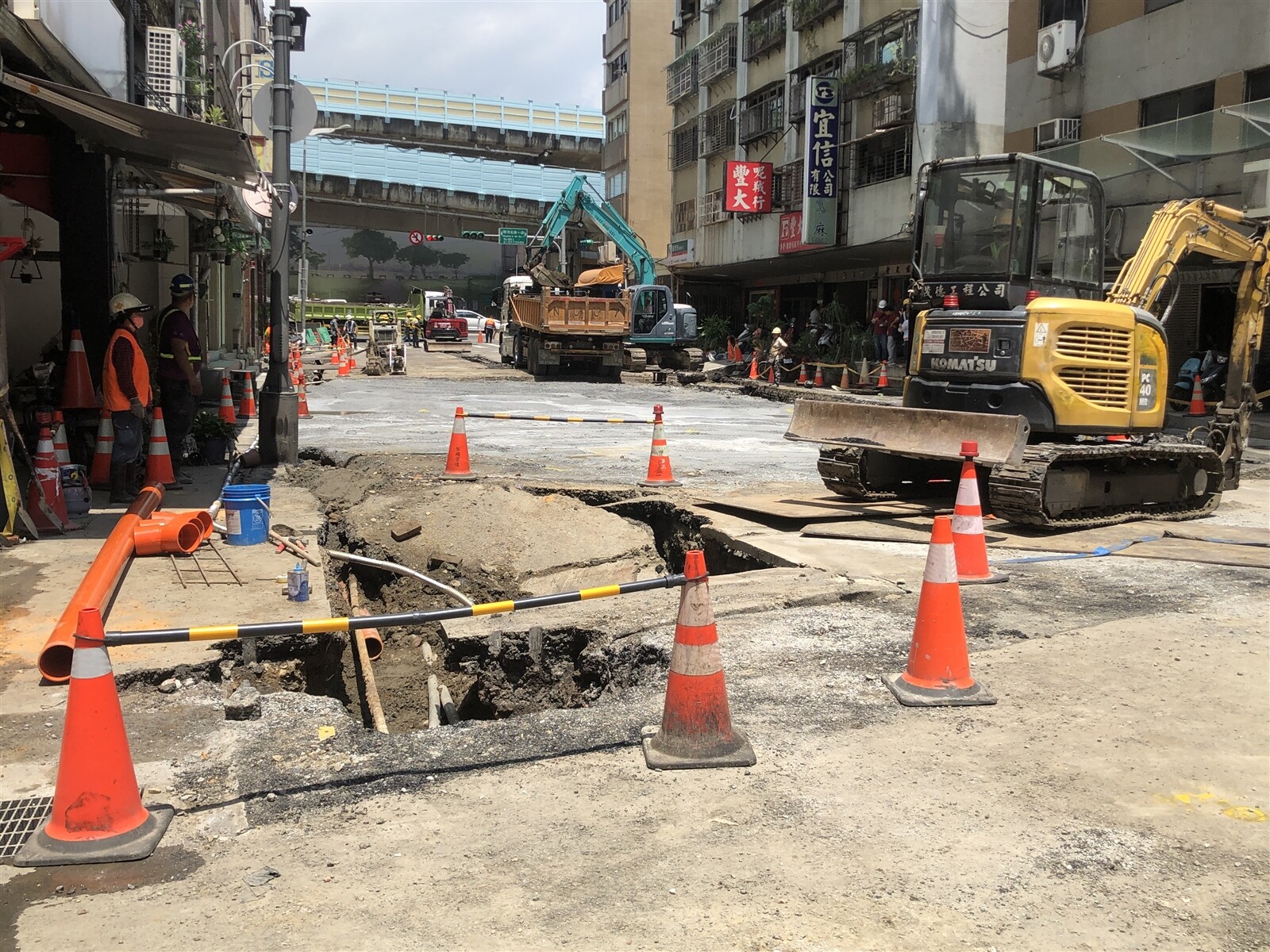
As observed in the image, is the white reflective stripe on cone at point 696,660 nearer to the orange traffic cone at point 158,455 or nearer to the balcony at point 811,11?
the orange traffic cone at point 158,455

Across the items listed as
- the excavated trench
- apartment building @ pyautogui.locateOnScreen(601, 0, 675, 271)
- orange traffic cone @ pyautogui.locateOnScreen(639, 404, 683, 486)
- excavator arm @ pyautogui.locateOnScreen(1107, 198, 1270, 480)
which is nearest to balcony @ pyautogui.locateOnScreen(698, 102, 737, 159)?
A: apartment building @ pyautogui.locateOnScreen(601, 0, 675, 271)

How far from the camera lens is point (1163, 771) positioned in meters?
4.14

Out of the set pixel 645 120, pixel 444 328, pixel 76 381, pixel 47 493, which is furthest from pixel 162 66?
pixel 645 120

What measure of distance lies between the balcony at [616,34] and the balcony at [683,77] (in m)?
15.0

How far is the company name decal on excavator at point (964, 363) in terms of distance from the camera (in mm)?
9172

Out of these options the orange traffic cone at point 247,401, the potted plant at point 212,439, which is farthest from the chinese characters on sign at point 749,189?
the potted plant at point 212,439

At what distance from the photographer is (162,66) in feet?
48.5

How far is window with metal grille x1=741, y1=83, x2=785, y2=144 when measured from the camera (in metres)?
37.6

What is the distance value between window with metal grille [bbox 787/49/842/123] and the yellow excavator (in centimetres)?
2573

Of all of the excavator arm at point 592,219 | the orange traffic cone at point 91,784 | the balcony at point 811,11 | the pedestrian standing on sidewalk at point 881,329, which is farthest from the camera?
the balcony at point 811,11

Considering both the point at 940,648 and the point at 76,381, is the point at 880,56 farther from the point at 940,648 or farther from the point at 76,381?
the point at 940,648

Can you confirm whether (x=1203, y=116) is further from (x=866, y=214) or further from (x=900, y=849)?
(x=900, y=849)

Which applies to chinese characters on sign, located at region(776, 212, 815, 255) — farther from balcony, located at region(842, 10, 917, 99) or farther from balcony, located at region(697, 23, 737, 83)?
balcony, located at region(697, 23, 737, 83)

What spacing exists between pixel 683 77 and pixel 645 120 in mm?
14390
